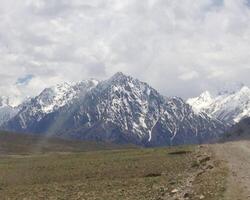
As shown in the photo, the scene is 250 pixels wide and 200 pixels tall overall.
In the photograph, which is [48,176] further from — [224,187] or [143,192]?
[224,187]

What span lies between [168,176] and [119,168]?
16.0m

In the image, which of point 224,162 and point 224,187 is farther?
point 224,162

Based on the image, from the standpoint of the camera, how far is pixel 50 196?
44406 mm

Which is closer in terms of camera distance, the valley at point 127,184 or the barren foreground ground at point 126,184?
the barren foreground ground at point 126,184

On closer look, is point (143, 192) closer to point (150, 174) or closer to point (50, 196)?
point (50, 196)

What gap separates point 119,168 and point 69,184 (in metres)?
14.9

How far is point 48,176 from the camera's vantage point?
65.4m

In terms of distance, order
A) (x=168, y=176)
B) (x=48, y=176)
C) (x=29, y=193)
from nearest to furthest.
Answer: (x=29, y=193)
(x=168, y=176)
(x=48, y=176)

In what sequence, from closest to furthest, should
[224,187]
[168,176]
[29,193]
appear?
1. [224,187]
2. [29,193]
3. [168,176]

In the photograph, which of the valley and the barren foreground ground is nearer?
the barren foreground ground

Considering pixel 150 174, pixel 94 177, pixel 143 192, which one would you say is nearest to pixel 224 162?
pixel 150 174

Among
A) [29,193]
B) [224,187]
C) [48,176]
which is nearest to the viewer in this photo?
[224,187]

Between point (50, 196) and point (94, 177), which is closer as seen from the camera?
point (50, 196)

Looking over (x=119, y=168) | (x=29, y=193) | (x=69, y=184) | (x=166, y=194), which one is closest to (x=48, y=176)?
(x=119, y=168)
